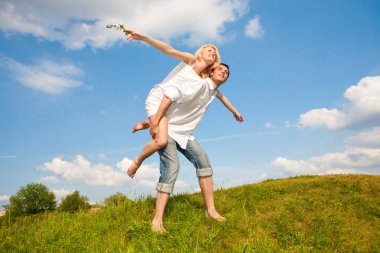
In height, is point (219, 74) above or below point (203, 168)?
above

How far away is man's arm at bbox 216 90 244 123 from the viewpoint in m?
6.74

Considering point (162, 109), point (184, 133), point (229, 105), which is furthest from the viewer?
point (229, 105)

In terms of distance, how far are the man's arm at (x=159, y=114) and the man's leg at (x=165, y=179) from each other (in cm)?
32

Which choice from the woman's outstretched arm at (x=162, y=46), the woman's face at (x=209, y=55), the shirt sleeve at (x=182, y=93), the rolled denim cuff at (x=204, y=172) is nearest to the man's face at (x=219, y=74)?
the woman's face at (x=209, y=55)

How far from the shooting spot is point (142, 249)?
4828 mm

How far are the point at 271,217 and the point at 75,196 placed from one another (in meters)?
40.0

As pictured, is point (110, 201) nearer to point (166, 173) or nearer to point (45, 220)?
point (45, 220)

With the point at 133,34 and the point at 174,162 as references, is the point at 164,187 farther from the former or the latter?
the point at 133,34

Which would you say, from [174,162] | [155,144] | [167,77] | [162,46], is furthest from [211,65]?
[174,162]

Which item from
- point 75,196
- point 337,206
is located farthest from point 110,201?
point 75,196

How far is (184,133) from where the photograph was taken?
584 centimetres

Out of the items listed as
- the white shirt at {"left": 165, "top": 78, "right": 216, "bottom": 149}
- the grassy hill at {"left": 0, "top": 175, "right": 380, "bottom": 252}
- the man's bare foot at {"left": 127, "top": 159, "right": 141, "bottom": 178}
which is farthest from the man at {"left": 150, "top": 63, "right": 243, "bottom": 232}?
the man's bare foot at {"left": 127, "top": 159, "right": 141, "bottom": 178}

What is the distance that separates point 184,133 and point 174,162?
56cm

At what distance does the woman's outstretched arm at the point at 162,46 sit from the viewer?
557 centimetres
